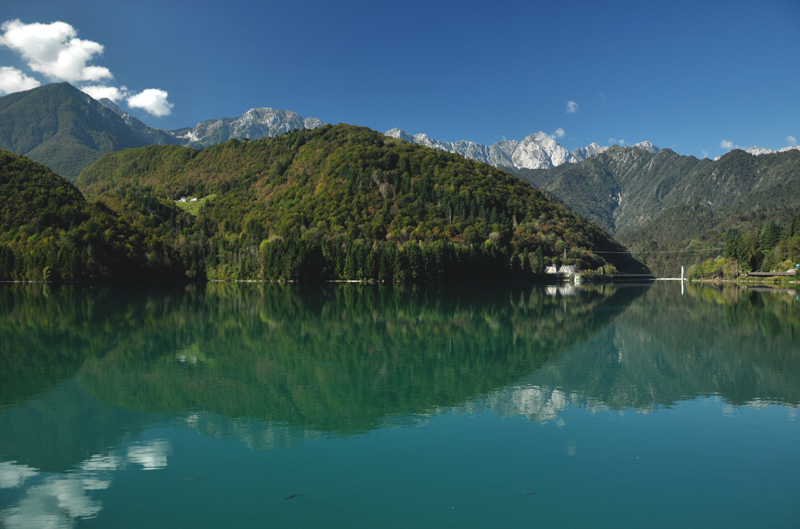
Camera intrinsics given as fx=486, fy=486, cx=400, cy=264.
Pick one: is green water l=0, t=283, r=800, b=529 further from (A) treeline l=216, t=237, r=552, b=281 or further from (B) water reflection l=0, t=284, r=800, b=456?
(A) treeline l=216, t=237, r=552, b=281

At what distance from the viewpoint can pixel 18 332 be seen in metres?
27.5

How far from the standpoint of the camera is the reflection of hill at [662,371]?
14935mm

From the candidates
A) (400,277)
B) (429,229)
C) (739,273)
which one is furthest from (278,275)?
(739,273)

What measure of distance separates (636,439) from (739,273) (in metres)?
142

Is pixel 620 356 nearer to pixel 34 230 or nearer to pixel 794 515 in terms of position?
pixel 794 515

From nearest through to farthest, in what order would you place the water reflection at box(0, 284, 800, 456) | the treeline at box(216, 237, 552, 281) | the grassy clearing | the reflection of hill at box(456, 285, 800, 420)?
the water reflection at box(0, 284, 800, 456), the reflection of hill at box(456, 285, 800, 420), the treeline at box(216, 237, 552, 281), the grassy clearing

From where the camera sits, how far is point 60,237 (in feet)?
308

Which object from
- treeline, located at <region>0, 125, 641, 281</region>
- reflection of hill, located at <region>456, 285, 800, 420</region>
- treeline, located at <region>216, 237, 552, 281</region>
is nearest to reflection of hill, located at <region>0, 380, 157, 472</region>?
reflection of hill, located at <region>456, 285, 800, 420</region>

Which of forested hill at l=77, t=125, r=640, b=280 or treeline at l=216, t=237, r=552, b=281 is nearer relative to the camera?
treeline at l=216, t=237, r=552, b=281

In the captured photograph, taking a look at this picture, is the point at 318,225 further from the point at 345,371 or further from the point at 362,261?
the point at 345,371

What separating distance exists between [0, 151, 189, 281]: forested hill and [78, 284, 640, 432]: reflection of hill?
70.1 metres

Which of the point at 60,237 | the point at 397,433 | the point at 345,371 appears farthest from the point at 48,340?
the point at 60,237

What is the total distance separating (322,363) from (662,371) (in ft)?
44.5

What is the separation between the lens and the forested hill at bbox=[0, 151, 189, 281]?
293 ft
